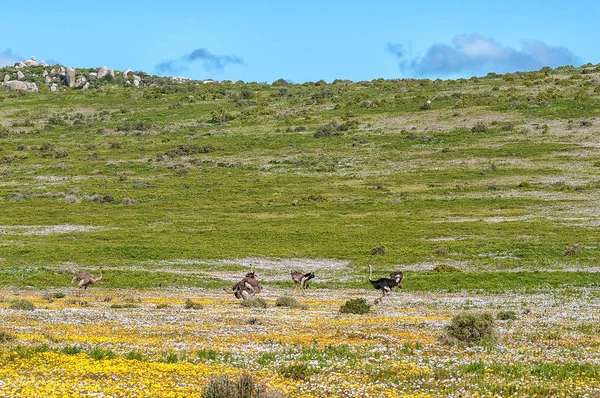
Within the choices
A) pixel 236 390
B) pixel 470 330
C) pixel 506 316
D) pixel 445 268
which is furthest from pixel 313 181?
pixel 236 390

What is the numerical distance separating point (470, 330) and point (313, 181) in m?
84.9

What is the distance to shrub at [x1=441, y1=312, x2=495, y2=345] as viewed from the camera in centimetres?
2164

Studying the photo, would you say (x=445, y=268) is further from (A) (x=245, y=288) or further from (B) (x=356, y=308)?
(B) (x=356, y=308)

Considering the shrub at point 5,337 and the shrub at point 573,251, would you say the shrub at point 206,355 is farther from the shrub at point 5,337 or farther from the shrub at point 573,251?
the shrub at point 573,251

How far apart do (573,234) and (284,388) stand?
2097 inches

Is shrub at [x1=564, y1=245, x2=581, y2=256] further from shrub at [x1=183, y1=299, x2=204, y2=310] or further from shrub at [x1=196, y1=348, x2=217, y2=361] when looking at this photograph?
shrub at [x1=196, y1=348, x2=217, y2=361]

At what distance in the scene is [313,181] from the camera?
10631cm

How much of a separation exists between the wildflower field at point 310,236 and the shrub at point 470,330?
0.13 meters

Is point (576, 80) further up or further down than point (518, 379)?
further up

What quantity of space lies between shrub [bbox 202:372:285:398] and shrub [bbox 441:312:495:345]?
934 cm

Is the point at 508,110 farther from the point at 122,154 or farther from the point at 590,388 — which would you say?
the point at 590,388

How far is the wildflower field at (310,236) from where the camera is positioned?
1803 centimetres

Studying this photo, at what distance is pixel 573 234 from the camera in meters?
61.9

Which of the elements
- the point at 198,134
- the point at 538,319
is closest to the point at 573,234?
the point at 538,319
